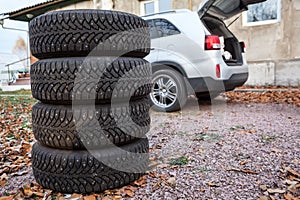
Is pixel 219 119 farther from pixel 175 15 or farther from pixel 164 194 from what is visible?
pixel 164 194

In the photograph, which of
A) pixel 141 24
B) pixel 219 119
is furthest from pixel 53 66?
pixel 219 119

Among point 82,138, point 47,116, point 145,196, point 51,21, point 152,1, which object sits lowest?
point 145,196

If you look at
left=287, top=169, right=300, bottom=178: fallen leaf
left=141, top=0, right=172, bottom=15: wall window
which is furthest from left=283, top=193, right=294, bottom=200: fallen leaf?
left=141, top=0, right=172, bottom=15: wall window

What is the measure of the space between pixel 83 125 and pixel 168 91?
10.5ft

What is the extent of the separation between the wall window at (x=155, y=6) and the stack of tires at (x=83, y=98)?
30.6 feet

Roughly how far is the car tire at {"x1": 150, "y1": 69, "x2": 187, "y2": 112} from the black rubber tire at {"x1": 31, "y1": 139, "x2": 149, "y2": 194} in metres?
2.93

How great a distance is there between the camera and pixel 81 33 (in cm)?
171

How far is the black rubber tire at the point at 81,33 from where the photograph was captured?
170cm

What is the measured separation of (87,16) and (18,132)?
285 cm

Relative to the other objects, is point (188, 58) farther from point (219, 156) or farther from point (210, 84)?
point (219, 156)

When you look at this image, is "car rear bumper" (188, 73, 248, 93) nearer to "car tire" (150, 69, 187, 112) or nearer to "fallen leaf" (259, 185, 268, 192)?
"car tire" (150, 69, 187, 112)

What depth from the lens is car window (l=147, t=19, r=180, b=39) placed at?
472cm

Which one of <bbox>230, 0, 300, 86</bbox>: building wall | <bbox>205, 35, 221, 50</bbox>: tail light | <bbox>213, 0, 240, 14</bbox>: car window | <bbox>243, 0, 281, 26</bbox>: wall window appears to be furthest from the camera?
<bbox>243, 0, 281, 26</bbox>: wall window

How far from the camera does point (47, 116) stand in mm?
1759
